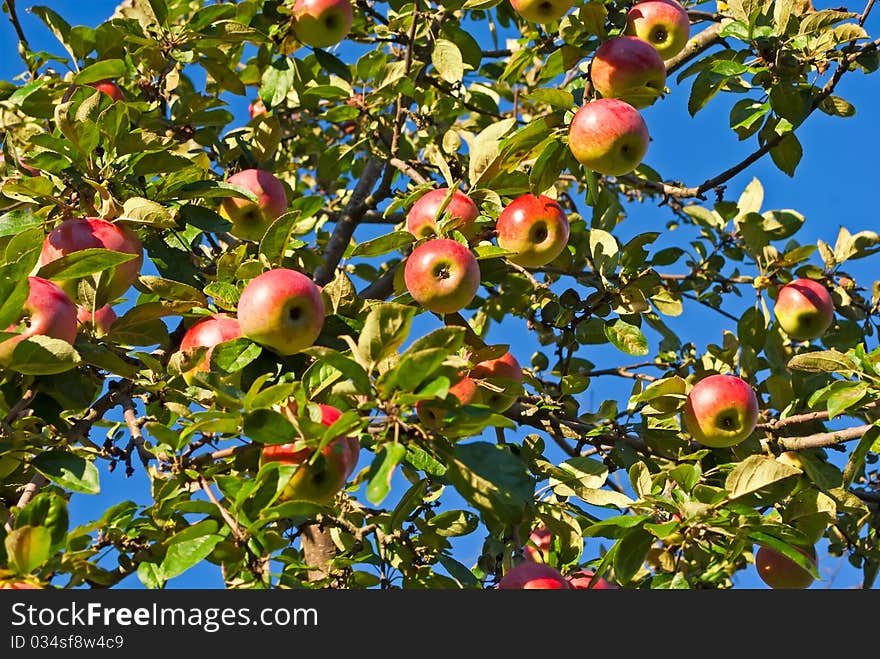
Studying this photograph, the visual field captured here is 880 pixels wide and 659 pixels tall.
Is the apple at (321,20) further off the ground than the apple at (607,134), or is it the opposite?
the apple at (321,20)

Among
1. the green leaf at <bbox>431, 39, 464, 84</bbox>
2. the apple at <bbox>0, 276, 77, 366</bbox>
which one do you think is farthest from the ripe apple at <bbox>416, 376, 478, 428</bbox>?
the green leaf at <bbox>431, 39, 464, 84</bbox>

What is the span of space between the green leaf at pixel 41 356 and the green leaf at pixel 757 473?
171 cm

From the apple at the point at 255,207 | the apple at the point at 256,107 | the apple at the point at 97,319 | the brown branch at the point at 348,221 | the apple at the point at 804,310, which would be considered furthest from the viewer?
the apple at the point at 256,107

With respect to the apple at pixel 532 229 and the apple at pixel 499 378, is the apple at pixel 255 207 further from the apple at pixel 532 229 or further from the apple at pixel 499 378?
the apple at pixel 499 378

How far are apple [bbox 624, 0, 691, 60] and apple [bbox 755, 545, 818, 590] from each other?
72.2 inches

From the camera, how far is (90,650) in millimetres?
2127

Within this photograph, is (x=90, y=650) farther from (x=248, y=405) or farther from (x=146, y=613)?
(x=248, y=405)

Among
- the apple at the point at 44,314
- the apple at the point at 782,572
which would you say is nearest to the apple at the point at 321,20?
the apple at the point at 44,314

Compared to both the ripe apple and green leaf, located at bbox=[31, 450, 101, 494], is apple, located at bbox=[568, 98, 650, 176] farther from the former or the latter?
green leaf, located at bbox=[31, 450, 101, 494]

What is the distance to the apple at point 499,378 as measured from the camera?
2.82 m

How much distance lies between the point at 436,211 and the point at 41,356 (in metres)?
1.25

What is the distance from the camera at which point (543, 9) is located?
340 centimetres

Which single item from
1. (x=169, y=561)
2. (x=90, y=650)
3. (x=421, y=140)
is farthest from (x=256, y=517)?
(x=421, y=140)

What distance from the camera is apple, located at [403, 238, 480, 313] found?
2666 millimetres
